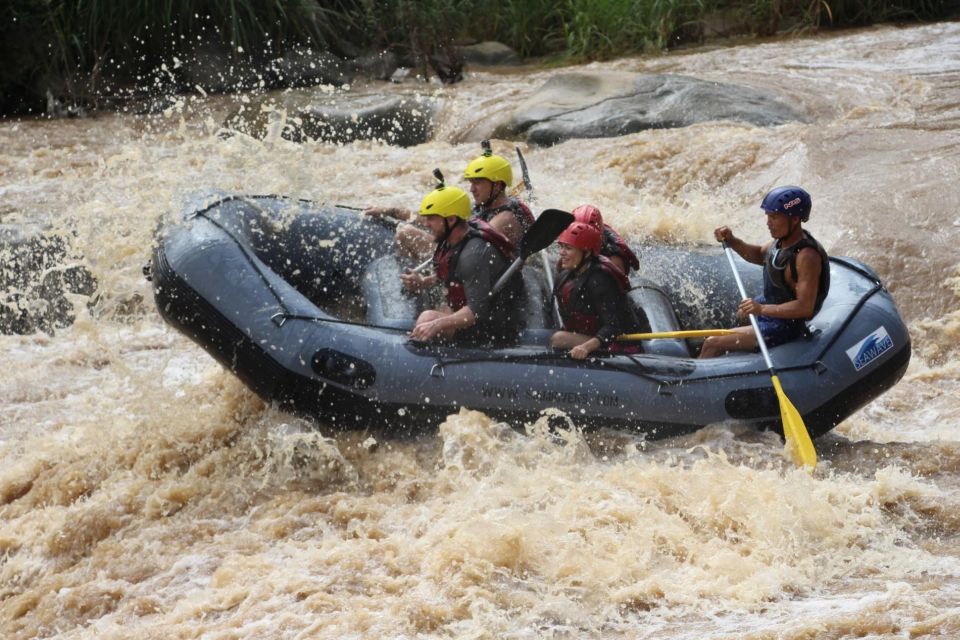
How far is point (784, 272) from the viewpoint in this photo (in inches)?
208

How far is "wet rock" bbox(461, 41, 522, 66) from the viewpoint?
13.8 m

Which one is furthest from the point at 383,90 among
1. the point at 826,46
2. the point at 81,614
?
the point at 81,614

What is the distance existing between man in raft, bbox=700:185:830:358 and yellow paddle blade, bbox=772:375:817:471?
0.31 m

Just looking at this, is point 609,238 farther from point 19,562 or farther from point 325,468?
point 19,562

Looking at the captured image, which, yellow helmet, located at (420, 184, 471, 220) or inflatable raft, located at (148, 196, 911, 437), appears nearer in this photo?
inflatable raft, located at (148, 196, 911, 437)

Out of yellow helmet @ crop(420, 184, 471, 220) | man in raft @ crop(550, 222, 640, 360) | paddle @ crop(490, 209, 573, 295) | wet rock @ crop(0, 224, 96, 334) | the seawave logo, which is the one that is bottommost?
wet rock @ crop(0, 224, 96, 334)

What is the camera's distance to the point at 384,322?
5637mm

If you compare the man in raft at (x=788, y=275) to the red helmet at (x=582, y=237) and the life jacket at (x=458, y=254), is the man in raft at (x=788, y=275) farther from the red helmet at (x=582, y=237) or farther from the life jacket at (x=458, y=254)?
the life jacket at (x=458, y=254)

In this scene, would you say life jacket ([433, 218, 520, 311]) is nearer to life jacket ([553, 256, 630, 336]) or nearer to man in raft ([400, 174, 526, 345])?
man in raft ([400, 174, 526, 345])

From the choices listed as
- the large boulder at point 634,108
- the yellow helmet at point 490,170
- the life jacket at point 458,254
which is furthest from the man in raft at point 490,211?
the large boulder at point 634,108

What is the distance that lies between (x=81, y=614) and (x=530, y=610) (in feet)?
5.39

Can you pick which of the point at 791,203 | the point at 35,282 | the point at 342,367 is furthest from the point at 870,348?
the point at 35,282

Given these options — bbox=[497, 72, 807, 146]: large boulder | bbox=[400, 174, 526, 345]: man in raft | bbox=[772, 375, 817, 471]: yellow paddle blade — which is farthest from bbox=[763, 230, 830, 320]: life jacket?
bbox=[497, 72, 807, 146]: large boulder

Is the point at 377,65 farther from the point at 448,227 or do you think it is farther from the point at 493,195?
the point at 448,227
